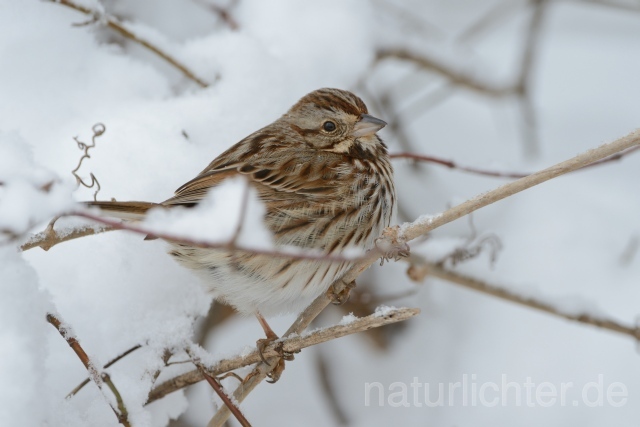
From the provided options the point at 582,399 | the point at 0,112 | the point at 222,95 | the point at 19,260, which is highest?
the point at 222,95

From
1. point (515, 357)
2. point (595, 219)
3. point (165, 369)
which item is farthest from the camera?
point (595, 219)

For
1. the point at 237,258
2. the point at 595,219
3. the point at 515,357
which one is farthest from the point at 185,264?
the point at 595,219

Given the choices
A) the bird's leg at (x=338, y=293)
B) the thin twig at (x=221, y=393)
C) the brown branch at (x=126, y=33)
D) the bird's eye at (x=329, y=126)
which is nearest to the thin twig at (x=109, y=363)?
the thin twig at (x=221, y=393)

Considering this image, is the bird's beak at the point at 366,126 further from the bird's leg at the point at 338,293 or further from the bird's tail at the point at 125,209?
the bird's tail at the point at 125,209

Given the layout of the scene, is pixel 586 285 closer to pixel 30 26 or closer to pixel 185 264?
pixel 185 264

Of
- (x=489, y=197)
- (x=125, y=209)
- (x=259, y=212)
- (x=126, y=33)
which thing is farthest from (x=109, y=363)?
(x=126, y=33)

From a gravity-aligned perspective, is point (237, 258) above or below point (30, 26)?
below
